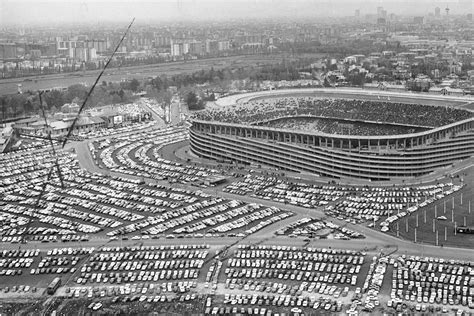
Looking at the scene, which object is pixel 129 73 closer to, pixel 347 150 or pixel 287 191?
pixel 347 150

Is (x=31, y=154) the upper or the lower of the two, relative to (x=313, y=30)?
lower

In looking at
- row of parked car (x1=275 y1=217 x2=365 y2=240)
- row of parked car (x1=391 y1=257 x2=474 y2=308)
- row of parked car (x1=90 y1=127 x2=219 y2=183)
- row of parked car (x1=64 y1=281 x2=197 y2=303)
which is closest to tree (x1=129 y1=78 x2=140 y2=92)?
row of parked car (x1=90 y1=127 x2=219 y2=183)

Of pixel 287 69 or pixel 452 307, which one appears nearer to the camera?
pixel 452 307

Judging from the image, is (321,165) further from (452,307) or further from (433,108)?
(452,307)

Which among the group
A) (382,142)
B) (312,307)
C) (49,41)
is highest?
(49,41)

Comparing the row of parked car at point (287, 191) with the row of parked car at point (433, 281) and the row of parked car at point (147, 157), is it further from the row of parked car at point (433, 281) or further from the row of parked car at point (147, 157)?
the row of parked car at point (433, 281)

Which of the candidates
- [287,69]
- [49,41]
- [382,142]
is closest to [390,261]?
[382,142]
